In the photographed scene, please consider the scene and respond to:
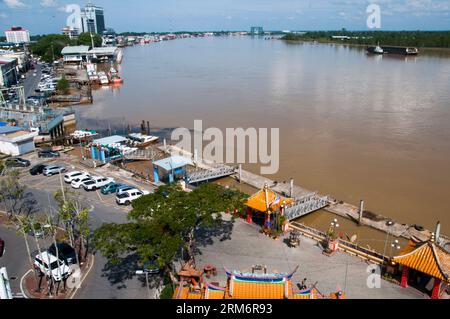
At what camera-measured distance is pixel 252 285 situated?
33.1ft

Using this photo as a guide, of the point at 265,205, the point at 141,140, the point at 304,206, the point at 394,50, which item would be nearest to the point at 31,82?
the point at 141,140

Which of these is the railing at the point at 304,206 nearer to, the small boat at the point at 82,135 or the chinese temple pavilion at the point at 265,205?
the chinese temple pavilion at the point at 265,205

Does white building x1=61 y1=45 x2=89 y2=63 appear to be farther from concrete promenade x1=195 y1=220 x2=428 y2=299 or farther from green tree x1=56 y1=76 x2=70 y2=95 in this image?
concrete promenade x1=195 y1=220 x2=428 y2=299

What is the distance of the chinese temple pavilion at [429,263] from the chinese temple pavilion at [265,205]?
5549 millimetres

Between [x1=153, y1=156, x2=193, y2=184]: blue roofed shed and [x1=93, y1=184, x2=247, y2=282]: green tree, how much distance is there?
27.2 ft

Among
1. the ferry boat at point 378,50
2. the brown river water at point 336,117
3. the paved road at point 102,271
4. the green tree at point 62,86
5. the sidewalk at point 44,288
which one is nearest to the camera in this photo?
the sidewalk at point 44,288

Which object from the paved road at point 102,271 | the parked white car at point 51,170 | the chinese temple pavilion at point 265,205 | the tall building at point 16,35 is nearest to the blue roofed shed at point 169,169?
the paved road at point 102,271

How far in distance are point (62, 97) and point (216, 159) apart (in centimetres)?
3152

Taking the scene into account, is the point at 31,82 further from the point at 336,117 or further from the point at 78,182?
the point at 336,117

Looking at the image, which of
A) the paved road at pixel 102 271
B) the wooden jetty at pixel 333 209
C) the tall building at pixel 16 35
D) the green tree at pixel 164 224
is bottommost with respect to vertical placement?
the wooden jetty at pixel 333 209

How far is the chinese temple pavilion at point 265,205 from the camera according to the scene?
54.9 feet

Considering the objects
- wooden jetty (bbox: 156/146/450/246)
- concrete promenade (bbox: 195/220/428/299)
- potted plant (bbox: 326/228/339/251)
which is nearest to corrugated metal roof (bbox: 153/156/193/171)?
wooden jetty (bbox: 156/146/450/246)

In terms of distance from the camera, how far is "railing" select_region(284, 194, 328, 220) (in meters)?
19.2
